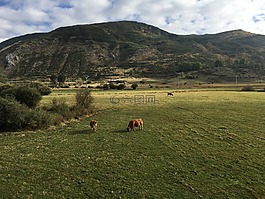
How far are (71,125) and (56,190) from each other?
18.6 meters

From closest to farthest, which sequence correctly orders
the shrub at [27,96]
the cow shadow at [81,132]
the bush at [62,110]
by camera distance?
the cow shadow at [81,132] → the bush at [62,110] → the shrub at [27,96]

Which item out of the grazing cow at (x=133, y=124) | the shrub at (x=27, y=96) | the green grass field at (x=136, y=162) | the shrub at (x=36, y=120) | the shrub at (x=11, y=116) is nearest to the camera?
the green grass field at (x=136, y=162)

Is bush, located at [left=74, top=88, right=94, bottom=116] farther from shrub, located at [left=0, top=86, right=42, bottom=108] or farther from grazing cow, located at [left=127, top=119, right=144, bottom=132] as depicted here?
grazing cow, located at [left=127, top=119, right=144, bottom=132]

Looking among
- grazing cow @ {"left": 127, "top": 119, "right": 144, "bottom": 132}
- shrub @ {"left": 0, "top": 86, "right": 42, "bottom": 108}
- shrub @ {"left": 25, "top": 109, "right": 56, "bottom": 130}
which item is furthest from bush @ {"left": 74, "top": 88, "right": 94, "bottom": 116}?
grazing cow @ {"left": 127, "top": 119, "right": 144, "bottom": 132}

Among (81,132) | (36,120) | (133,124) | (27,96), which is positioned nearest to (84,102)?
(27,96)

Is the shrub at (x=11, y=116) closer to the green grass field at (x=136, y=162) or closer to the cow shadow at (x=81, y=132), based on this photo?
the green grass field at (x=136, y=162)

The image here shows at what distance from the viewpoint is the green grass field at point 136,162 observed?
15.9 meters

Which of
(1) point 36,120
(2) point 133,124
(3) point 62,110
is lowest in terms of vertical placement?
(2) point 133,124

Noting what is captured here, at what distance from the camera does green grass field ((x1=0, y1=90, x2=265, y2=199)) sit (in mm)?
15914

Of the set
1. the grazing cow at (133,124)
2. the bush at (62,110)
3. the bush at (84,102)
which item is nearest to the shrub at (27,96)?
the bush at (62,110)

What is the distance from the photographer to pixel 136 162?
20203 millimetres

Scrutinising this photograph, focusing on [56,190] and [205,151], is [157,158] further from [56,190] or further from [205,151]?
[56,190]

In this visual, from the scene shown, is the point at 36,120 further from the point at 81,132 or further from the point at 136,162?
the point at 136,162

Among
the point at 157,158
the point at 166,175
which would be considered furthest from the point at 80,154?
the point at 166,175
